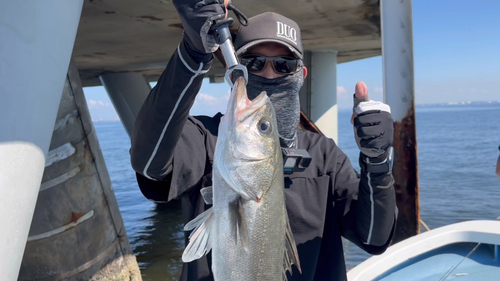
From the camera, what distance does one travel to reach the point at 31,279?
16.1ft

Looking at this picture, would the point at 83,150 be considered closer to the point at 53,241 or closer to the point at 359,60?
the point at 53,241

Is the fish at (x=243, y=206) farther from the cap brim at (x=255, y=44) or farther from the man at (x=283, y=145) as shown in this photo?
the cap brim at (x=255, y=44)

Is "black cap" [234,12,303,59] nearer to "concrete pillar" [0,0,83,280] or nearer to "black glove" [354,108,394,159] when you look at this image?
"black glove" [354,108,394,159]

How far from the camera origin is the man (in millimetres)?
1903

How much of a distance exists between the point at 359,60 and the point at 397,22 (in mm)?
10905

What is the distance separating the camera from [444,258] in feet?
16.5

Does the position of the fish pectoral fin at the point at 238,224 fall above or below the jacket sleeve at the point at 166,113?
below

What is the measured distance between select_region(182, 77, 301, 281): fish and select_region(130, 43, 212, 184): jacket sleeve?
273mm

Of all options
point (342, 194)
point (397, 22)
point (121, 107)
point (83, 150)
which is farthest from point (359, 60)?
point (342, 194)

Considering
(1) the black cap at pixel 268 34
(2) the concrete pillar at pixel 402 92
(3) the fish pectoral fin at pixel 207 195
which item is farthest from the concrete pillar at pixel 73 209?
(2) the concrete pillar at pixel 402 92

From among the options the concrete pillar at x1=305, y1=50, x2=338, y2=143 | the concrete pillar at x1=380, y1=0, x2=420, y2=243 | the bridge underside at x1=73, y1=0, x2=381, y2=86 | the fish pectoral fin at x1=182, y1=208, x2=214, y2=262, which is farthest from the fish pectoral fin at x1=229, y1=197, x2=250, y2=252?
the concrete pillar at x1=305, y1=50, x2=338, y2=143

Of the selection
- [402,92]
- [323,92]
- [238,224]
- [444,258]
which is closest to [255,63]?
[238,224]

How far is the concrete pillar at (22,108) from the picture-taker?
2.52m

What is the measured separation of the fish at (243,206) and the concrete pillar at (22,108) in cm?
151
